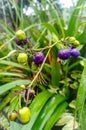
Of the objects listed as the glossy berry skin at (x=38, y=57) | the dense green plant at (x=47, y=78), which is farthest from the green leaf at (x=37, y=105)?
the glossy berry skin at (x=38, y=57)

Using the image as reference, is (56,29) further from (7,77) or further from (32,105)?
(32,105)

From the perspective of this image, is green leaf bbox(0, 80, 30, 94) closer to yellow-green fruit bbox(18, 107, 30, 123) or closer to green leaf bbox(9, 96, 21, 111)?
green leaf bbox(9, 96, 21, 111)

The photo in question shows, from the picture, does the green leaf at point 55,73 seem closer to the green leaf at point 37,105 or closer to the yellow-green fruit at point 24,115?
the green leaf at point 37,105

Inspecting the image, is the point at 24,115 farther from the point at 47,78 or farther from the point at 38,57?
the point at 47,78

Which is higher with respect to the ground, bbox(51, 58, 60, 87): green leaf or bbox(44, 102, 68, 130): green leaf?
bbox(51, 58, 60, 87): green leaf

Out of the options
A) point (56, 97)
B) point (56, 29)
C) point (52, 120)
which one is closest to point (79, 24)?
point (56, 29)

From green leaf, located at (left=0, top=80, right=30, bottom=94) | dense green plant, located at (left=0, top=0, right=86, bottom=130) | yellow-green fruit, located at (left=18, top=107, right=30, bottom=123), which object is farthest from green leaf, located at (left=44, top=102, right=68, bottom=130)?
yellow-green fruit, located at (left=18, top=107, right=30, bottom=123)

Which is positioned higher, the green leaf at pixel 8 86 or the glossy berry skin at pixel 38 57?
the glossy berry skin at pixel 38 57

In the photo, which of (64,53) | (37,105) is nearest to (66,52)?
(64,53)
